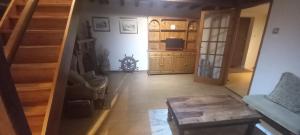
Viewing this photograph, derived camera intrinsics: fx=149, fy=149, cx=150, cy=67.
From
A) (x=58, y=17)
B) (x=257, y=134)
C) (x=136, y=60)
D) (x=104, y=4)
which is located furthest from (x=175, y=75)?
(x=58, y=17)

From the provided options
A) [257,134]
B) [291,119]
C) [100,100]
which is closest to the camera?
[291,119]

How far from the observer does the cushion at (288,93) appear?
1908 millimetres

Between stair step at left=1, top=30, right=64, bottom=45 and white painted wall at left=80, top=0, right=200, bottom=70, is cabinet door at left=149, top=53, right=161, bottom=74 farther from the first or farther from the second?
stair step at left=1, top=30, right=64, bottom=45

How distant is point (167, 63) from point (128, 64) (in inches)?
49.4

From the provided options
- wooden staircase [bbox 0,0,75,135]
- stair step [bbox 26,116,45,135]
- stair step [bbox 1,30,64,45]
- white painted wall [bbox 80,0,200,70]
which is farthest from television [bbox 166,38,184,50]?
stair step [bbox 26,116,45,135]

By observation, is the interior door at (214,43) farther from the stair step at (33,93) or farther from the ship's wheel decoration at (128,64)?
the stair step at (33,93)

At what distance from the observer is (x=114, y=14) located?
4465mm

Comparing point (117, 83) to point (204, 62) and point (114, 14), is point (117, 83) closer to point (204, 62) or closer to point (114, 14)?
point (114, 14)

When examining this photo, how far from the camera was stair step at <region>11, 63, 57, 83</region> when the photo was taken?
1467 mm

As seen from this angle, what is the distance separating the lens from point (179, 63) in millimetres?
4652

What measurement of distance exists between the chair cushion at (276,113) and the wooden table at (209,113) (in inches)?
9.9

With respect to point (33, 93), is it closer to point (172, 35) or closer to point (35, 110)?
point (35, 110)

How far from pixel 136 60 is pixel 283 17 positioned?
365 centimetres

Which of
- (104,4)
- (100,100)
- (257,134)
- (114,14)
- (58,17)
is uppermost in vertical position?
(104,4)
